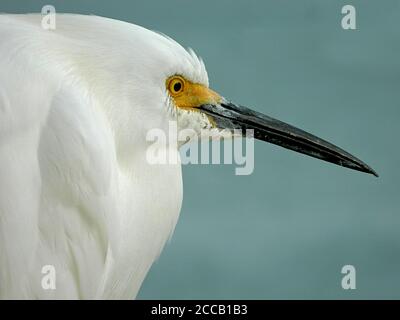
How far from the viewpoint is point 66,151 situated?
267 cm

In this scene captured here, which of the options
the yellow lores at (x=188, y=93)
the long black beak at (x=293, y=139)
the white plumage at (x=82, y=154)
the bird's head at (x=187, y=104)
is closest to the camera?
the white plumage at (x=82, y=154)

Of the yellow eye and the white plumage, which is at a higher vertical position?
the yellow eye

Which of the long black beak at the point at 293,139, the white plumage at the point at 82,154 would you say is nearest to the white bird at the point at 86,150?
the white plumage at the point at 82,154

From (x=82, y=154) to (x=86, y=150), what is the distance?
2cm

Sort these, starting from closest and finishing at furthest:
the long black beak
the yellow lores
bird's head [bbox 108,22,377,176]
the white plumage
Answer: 1. the white plumage
2. bird's head [bbox 108,22,377,176]
3. the yellow lores
4. the long black beak

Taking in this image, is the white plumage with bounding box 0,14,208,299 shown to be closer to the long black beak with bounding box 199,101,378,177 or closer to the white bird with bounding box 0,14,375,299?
the white bird with bounding box 0,14,375,299

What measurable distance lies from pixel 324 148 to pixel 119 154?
823mm

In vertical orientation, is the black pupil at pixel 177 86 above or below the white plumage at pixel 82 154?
above

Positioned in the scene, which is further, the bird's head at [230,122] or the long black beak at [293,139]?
the long black beak at [293,139]

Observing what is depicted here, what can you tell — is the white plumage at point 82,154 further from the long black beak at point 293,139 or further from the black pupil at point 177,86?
the long black beak at point 293,139

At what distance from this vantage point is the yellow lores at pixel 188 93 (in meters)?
2.98

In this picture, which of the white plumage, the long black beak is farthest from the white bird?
the long black beak

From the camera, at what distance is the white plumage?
2.65m
